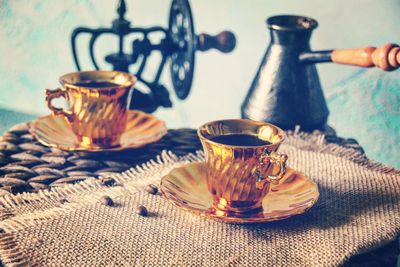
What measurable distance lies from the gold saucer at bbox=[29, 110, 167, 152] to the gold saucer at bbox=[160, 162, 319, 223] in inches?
6.2

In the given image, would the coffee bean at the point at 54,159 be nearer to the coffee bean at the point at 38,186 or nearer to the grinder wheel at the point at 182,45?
the coffee bean at the point at 38,186

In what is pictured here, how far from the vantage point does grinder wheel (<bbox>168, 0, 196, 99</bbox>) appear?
1.08m

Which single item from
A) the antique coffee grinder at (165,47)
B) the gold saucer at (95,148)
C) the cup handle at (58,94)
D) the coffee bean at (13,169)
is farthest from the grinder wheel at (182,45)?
the coffee bean at (13,169)

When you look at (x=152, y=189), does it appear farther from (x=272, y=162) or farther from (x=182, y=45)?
(x=182, y=45)

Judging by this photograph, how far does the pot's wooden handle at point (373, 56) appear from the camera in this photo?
863 millimetres

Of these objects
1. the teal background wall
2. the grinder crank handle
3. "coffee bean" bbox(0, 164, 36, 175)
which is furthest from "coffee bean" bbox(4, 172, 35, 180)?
the teal background wall

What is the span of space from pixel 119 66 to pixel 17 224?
18.8 inches

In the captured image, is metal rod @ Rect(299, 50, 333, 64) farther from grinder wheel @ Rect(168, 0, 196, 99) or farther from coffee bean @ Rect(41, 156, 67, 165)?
coffee bean @ Rect(41, 156, 67, 165)

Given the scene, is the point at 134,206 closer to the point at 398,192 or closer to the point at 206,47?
→ the point at 398,192

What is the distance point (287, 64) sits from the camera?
1.02 meters

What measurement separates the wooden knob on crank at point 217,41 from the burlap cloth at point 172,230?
1.17 feet

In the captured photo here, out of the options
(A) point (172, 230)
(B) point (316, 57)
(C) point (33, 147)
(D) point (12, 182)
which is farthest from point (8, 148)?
(B) point (316, 57)

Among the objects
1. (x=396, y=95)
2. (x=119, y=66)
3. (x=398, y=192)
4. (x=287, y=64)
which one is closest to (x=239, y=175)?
(x=398, y=192)

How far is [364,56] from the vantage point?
903 mm
